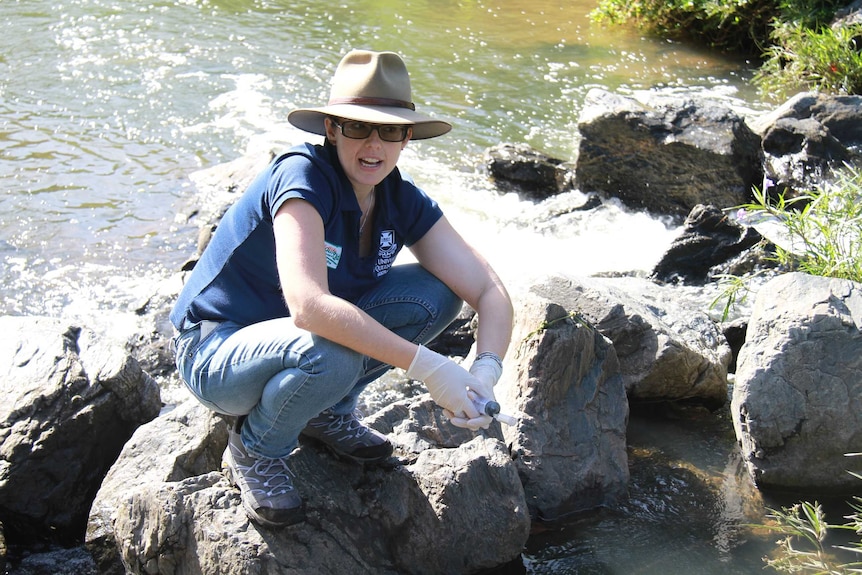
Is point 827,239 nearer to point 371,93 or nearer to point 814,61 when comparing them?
point 371,93

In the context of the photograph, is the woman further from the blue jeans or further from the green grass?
the green grass

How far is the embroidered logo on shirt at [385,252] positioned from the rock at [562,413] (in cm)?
82

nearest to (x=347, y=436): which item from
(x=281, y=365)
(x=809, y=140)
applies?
(x=281, y=365)

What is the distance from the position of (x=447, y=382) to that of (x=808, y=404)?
175 centimetres

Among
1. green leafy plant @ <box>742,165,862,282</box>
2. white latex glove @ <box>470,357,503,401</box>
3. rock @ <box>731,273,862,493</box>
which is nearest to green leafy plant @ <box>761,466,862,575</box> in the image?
rock @ <box>731,273,862,493</box>

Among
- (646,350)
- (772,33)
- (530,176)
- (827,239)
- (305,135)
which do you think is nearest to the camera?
(646,350)

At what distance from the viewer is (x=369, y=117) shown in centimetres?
281

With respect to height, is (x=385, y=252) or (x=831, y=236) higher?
(x=385, y=252)

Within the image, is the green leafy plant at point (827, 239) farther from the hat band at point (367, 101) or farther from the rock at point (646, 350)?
the hat band at point (367, 101)

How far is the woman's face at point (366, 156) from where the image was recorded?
113 inches

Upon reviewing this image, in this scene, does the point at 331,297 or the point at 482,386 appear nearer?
the point at 331,297

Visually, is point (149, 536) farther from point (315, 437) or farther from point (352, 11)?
point (352, 11)

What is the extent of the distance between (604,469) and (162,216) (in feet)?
15.7

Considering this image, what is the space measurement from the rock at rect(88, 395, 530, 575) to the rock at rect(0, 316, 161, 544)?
1.03ft
